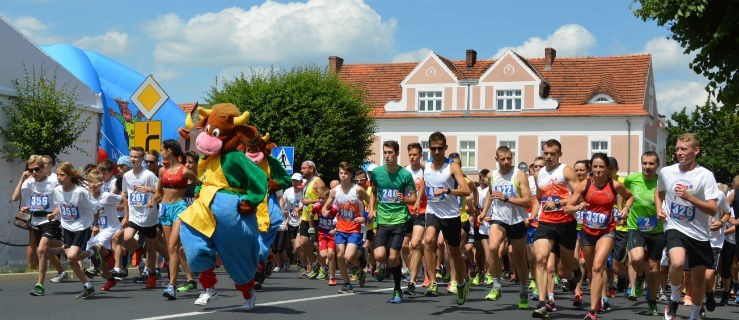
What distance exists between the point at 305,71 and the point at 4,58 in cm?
2686

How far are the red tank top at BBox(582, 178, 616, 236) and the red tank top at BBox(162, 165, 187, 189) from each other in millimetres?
5319

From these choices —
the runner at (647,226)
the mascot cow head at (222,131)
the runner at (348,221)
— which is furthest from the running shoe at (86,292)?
the runner at (647,226)

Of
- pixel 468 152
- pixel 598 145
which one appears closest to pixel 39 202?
pixel 598 145

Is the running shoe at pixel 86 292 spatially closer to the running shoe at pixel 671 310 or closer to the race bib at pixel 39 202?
the race bib at pixel 39 202

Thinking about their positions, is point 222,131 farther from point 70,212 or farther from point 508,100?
point 508,100

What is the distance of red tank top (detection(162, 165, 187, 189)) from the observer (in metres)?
14.3

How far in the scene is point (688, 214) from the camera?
10.9 metres

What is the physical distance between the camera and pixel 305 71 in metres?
48.6

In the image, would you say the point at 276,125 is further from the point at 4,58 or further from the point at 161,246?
the point at 161,246

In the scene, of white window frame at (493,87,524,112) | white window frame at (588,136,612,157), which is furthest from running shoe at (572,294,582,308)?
white window frame at (493,87,524,112)

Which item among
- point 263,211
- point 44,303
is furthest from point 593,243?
point 44,303

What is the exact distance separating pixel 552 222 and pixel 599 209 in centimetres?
55

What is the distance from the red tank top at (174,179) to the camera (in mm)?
14266

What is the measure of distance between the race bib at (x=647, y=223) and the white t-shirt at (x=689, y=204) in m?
2.36
